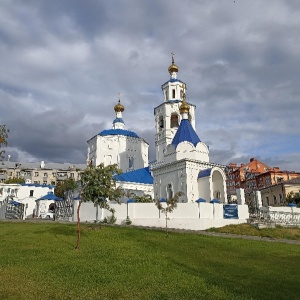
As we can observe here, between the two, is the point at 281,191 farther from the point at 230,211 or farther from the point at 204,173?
the point at 230,211

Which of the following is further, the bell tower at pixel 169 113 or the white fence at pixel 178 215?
the bell tower at pixel 169 113

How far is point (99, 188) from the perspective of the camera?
16766 mm

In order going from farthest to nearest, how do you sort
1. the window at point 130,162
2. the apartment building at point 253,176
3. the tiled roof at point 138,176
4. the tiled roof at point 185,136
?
the apartment building at point 253,176
the window at point 130,162
the tiled roof at point 138,176
the tiled roof at point 185,136

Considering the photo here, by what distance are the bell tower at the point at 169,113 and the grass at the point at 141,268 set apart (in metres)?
26.2

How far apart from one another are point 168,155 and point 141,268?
70.0 ft

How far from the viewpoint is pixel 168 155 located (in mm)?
30828

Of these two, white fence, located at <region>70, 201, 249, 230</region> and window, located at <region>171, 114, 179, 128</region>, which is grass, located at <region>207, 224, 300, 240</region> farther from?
window, located at <region>171, 114, 179, 128</region>

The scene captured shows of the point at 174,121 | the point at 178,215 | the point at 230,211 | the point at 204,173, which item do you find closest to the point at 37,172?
the point at 174,121

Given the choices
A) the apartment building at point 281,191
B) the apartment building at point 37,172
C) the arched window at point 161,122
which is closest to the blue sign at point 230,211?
the apartment building at point 281,191

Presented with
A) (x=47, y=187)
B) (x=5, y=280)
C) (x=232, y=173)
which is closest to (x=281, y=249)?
(x=5, y=280)

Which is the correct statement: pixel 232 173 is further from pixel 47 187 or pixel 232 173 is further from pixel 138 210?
pixel 138 210

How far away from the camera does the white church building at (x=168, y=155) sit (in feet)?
92.6

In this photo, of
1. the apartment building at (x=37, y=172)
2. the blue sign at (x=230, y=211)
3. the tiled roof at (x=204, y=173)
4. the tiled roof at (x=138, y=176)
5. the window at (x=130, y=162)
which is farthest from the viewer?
the apartment building at (x=37, y=172)

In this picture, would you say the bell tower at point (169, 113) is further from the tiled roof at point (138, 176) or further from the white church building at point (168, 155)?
the tiled roof at point (138, 176)
